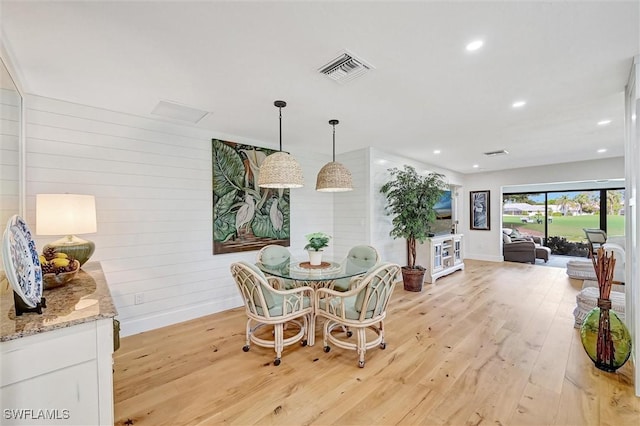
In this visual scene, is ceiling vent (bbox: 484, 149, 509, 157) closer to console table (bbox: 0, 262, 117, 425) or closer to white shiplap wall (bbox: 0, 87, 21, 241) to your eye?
console table (bbox: 0, 262, 117, 425)

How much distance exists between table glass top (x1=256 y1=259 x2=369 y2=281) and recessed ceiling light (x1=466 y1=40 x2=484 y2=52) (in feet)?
6.72

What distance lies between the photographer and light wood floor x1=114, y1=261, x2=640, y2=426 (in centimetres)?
182

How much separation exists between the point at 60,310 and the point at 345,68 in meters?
2.36

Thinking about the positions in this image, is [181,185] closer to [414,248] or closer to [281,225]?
[281,225]

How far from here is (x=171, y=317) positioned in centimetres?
332

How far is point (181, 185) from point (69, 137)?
3.67 feet

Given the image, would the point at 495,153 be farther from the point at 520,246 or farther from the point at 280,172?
the point at 280,172

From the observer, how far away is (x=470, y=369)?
2.33m

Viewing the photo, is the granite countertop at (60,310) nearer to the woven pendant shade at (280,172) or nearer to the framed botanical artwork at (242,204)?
the woven pendant shade at (280,172)

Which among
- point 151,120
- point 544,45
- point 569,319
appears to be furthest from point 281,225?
point 569,319

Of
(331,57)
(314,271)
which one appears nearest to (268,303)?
(314,271)

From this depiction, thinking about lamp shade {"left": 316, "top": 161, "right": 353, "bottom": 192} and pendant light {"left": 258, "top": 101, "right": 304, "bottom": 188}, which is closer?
pendant light {"left": 258, "top": 101, "right": 304, "bottom": 188}

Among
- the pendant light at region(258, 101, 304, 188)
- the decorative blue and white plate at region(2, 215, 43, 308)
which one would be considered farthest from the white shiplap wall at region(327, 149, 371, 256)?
the decorative blue and white plate at region(2, 215, 43, 308)

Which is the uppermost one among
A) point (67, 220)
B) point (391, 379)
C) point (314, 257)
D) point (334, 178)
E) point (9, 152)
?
point (9, 152)
